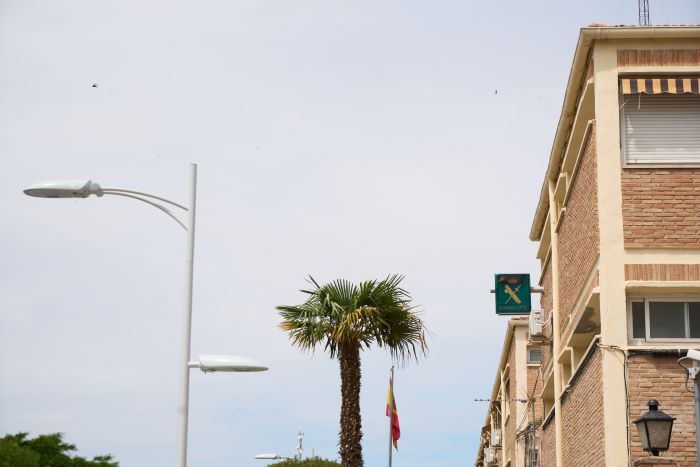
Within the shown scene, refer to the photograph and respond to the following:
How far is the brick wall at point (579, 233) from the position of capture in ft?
65.1

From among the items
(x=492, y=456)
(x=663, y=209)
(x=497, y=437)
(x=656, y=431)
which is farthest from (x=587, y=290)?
(x=492, y=456)

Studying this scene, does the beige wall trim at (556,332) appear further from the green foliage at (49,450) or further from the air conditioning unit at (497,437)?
the air conditioning unit at (497,437)

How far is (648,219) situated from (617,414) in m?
3.12

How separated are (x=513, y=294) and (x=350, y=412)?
19.7 ft

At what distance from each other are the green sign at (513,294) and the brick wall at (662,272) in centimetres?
1096

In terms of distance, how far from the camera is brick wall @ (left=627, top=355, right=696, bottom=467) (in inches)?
702

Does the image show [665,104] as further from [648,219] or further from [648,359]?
[648,359]

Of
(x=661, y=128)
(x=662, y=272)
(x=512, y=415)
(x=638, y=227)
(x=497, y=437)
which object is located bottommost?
(x=497, y=437)

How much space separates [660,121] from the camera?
19562 millimetres

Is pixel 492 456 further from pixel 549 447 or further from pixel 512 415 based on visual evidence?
pixel 549 447

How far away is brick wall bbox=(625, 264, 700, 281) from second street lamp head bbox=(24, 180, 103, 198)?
8.33 meters

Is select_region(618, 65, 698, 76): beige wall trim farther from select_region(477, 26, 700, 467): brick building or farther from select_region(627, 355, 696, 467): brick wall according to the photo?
select_region(627, 355, 696, 467): brick wall

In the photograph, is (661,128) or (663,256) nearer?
(663,256)

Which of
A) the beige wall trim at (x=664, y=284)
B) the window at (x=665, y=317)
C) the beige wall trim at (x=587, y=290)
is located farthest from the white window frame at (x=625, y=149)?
the window at (x=665, y=317)
